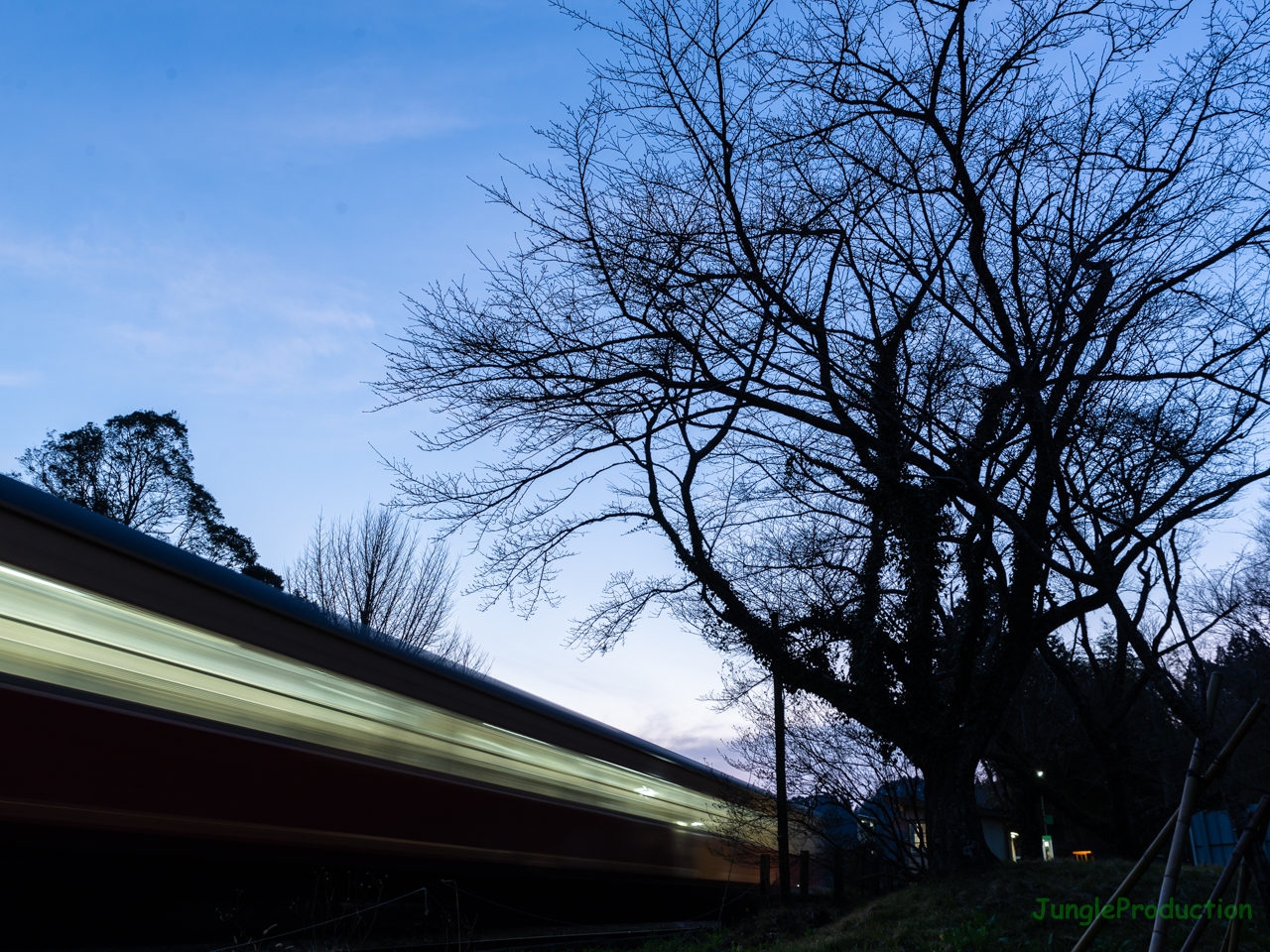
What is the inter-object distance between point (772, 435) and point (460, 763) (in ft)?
12.5

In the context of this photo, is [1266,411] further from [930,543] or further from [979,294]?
[930,543]

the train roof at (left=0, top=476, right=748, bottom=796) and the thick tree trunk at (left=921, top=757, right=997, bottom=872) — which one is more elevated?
the train roof at (left=0, top=476, right=748, bottom=796)

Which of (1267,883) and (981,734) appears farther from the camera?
(981,734)


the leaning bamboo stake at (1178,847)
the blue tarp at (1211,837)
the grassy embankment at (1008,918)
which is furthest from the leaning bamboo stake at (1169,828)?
the blue tarp at (1211,837)

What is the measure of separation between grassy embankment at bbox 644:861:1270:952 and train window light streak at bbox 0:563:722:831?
2878mm

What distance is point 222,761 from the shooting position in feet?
15.4

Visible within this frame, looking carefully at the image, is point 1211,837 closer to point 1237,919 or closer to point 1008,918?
point 1008,918

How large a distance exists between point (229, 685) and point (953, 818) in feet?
20.5

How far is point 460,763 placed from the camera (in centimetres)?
654

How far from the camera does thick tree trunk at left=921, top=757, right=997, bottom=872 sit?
7270mm

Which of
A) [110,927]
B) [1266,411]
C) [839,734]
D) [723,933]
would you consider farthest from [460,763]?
[1266,411]

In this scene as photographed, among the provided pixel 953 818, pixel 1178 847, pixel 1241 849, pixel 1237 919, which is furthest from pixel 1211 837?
pixel 1178 847

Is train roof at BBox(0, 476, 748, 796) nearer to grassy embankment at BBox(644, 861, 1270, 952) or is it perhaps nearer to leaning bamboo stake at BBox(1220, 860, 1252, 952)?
grassy embankment at BBox(644, 861, 1270, 952)

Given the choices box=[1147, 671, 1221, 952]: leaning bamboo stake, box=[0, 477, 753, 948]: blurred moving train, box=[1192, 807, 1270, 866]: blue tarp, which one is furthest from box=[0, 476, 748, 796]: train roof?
box=[1192, 807, 1270, 866]: blue tarp
